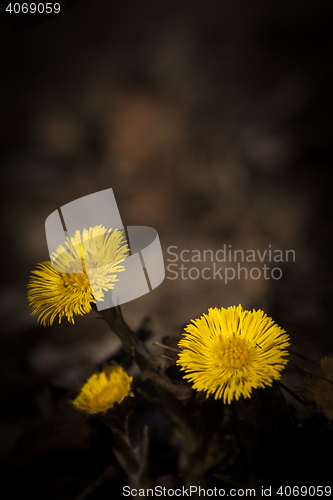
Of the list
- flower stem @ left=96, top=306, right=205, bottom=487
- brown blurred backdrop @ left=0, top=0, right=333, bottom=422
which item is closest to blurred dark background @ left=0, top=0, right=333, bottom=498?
brown blurred backdrop @ left=0, top=0, right=333, bottom=422

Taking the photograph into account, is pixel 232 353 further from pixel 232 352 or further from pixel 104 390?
pixel 104 390

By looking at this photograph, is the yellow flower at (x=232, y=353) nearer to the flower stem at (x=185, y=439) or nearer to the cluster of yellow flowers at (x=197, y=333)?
the cluster of yellow flowers at (x=197, y=333)

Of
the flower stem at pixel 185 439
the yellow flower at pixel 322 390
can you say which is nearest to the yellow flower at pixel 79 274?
the flower stem at pixel 185 439

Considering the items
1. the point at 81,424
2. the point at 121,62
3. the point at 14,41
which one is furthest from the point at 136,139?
the point at 81,424

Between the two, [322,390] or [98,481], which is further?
[98,481]

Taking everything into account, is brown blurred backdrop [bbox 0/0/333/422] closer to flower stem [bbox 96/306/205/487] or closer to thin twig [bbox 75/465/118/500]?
flower stem [bbox 96/306/205/487]

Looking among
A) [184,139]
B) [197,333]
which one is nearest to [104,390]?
[197,333]

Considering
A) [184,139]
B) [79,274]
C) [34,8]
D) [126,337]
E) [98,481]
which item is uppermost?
[34,8]
